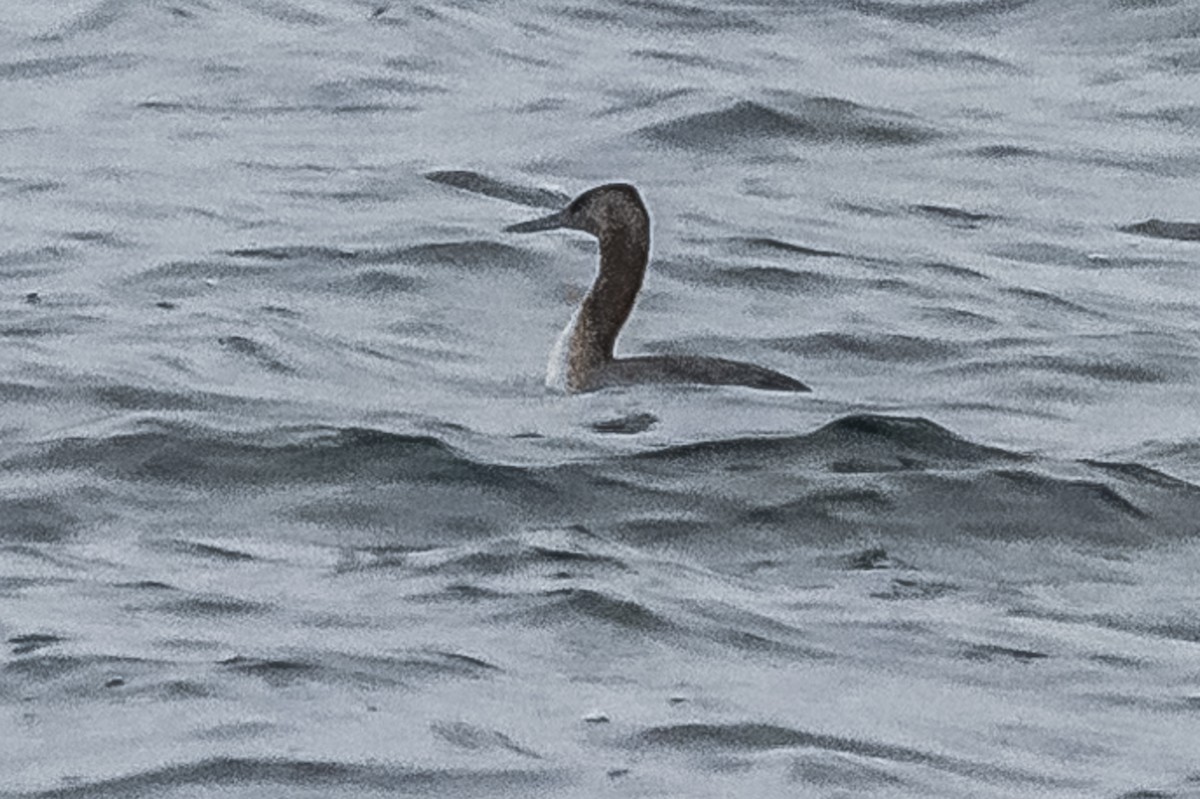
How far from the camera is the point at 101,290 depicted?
12.7 m

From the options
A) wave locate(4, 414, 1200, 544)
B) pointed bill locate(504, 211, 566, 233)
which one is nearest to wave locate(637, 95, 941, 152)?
pointed bill locate(504, 211, 566, 233)

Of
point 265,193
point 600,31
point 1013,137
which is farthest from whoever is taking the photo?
point 600,31

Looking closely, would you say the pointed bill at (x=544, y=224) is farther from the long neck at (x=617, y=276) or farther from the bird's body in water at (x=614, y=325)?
the long neck at (x=617, y=276)

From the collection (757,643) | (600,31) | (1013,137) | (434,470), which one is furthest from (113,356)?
(600,31)

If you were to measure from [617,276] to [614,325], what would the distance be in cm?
23

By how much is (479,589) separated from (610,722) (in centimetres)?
111

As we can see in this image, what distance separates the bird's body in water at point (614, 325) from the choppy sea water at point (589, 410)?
0.07 metres

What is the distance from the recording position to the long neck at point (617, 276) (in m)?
11.5

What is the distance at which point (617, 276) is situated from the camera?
11.7 meters

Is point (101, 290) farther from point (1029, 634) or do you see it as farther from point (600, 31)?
point (600, 31)

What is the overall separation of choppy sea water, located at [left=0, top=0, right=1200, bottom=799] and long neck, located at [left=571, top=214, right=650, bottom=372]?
0.28m

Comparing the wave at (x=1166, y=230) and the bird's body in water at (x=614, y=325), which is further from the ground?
the bird's body in water at (x=614, y=325)

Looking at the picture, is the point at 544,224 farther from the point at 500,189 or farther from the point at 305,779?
the point at 305,779

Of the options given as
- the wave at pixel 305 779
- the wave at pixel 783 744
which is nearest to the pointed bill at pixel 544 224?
the wave at pixel 783 744
